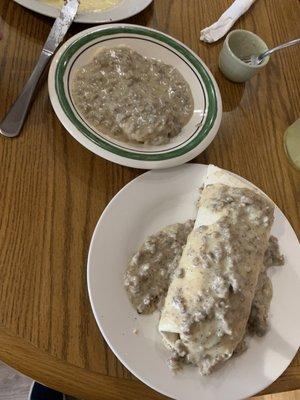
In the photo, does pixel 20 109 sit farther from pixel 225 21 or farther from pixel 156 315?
pixel 225 21

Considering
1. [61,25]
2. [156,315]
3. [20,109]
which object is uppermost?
[61,25]

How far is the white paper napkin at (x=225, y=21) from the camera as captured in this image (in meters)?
1.48

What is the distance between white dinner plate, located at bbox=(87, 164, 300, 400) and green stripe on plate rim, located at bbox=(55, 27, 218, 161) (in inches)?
2.1

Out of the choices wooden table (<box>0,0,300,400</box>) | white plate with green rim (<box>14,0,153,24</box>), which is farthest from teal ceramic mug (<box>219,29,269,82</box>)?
white plate with green rim (<box>14,0,153,24</box>)

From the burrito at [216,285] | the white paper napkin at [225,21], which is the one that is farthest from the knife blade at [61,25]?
the burrito at [216,285]

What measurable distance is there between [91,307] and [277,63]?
41.9 inches

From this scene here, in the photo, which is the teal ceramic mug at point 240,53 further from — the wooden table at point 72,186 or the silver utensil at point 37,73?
the silver utensil at point 37,73

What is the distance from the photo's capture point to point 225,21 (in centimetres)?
153

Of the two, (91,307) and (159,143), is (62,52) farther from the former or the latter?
(91,307)

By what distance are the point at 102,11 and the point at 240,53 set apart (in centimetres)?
45

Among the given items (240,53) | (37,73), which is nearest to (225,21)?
(240,53)

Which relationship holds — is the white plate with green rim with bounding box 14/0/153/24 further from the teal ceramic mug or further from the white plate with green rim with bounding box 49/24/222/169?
the teal ceramic mug

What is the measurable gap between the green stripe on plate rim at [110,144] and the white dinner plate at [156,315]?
0.05 metres

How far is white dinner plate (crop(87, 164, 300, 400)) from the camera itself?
3.08 feet
